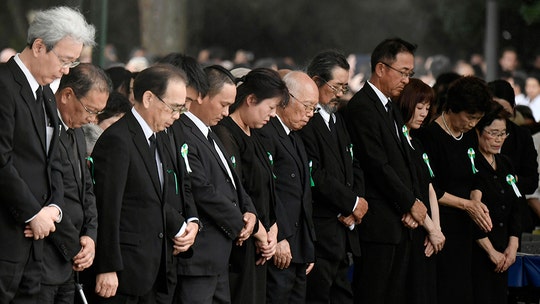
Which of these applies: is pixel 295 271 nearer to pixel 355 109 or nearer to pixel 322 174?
pixel 322 174

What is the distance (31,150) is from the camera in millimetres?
5555

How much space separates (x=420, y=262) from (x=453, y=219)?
20.4 inches

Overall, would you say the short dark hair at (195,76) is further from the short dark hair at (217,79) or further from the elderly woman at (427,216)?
the elderly woman at (427,216)

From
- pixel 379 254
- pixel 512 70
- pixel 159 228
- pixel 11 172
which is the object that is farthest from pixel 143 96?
pixel 512 70

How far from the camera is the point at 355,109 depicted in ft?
27.4

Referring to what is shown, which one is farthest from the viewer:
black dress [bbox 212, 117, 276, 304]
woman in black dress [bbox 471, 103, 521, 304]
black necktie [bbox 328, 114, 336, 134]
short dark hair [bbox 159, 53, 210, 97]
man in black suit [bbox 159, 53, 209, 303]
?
woman in black dress [bbox 471, 103, 521, 304]

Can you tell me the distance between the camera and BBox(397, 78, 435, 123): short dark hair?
8.62 metres

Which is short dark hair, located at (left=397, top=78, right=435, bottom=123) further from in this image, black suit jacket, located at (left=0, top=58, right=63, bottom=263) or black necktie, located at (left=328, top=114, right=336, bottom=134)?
black suit jacket, located at (left=0, top=58, right=63, bottom=263)

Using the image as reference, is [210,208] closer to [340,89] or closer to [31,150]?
[31,150]

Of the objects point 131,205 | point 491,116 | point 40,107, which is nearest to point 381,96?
point 491,116

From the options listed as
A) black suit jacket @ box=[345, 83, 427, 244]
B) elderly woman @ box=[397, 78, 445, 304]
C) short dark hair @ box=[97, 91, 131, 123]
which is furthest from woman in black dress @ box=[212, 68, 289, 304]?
elderly woman @ box=[397, 78, 445, 304]

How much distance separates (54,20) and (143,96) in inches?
29.6

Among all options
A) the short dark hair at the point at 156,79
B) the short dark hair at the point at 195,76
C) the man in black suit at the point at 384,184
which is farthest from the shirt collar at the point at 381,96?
the short dark hair at the point at 156,79

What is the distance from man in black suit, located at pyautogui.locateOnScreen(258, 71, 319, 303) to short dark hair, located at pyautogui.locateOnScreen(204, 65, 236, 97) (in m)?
0.76
